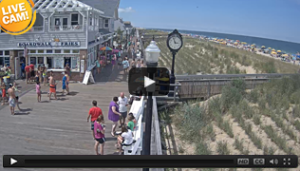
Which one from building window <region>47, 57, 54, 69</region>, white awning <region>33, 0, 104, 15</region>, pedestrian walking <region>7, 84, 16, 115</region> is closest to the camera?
pedestrian walking <region>7, 84, 16, 115</region>

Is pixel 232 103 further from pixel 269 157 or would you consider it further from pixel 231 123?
pixel 269 157

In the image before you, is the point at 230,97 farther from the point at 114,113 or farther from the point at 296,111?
the point at 114,113

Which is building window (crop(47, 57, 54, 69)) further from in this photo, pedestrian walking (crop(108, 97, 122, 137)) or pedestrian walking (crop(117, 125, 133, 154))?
pedestrian walking (crop(117, 125, 133, 154))

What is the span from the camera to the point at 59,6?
1898 cm

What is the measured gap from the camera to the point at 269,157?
2318 mm

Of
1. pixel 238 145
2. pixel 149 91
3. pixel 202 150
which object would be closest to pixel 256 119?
pixel 238 145

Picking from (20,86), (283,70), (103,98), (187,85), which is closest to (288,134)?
(187,85)

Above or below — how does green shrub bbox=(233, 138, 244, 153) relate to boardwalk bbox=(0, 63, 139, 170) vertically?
below

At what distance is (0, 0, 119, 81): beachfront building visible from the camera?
18812 millimetres

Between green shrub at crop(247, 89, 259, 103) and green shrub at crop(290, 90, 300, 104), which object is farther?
green shrub at crop(247, 89, 259, 103)

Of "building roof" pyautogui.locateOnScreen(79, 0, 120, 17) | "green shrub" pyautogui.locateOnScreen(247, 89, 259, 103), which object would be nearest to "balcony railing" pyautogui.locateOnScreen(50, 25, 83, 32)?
"green shrub" pyautogui.locateOnScreen(247, 89, 259, 103)

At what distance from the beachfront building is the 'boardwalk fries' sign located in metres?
0.41

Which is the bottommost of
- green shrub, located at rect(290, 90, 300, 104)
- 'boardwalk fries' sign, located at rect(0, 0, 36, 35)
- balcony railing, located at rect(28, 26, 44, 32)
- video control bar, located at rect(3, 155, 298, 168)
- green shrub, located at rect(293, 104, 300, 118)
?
→ green shrub, located at rect(293, 104, 300, 118)

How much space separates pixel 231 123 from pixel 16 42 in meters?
16.5
